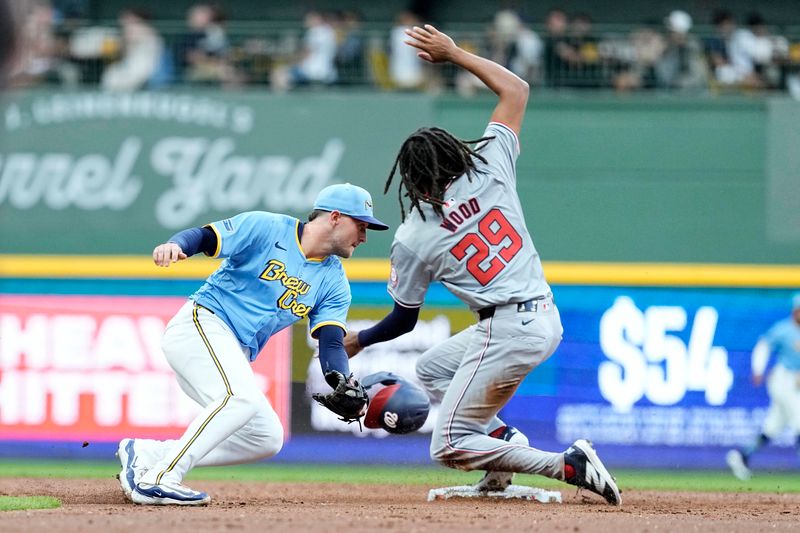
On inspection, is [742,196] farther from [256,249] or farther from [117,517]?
[117,517]

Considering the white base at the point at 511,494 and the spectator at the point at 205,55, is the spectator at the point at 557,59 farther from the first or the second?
the white base at the point at 511,494

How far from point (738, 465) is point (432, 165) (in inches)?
261

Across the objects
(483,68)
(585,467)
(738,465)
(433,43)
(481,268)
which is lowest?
(738,465)

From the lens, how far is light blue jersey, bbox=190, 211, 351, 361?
582cm

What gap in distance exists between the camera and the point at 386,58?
12.9 m

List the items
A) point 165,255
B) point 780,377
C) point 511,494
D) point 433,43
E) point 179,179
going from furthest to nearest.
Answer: point 179,179
point 780,377
point 511,494
point 433,43
point 165,255

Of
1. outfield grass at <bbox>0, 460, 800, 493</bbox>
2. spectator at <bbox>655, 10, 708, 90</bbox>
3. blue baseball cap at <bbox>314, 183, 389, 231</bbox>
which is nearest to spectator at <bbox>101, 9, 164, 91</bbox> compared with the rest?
outfield grass at <bbox>0, 460, 800, 493</bbox>

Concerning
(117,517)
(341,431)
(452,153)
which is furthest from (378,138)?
(117,517)

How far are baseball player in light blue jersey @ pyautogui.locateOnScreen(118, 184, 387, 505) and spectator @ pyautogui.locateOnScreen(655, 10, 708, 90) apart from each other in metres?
7.69

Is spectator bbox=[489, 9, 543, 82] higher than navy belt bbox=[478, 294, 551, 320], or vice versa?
spectator bbox=[489, 9, 543, 82]

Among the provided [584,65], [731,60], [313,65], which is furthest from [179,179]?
[731,60]

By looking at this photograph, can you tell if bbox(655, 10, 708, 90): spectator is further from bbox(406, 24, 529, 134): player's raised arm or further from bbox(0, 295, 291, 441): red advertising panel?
bbox(406, 24, 529, 134): player's raised arm

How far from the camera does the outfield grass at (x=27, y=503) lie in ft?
19.2

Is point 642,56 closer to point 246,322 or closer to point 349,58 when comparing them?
point 349,58
